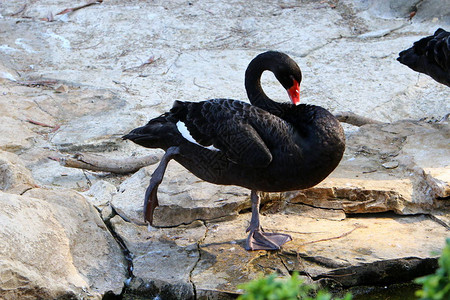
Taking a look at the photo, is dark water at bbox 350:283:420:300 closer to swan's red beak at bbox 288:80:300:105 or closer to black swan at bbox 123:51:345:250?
black swan at bbox 123:51:345:250

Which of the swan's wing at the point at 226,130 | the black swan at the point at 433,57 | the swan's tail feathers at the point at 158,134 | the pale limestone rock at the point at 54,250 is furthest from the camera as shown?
the black swan at the point at 433,57

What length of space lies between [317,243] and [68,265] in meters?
1.19

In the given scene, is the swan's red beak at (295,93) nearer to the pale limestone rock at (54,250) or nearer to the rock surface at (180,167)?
the rock surface at (180,167)

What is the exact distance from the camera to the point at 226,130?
3039 millimetres

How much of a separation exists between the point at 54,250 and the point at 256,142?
1006 mm

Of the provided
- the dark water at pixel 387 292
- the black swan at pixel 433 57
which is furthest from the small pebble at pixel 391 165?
the black swan at pixel 433 57

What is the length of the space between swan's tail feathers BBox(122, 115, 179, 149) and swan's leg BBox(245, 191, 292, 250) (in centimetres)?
51

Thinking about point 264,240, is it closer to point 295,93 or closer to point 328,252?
point 328,252

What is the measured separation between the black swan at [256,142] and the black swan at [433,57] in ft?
6.61

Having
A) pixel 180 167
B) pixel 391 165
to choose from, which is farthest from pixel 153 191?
pixel 391 165

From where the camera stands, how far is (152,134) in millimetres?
3332

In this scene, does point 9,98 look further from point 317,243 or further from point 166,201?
point 317,243

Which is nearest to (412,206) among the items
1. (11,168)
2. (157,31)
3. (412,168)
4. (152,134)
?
(412,168)

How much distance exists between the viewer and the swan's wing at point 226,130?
115 inches
